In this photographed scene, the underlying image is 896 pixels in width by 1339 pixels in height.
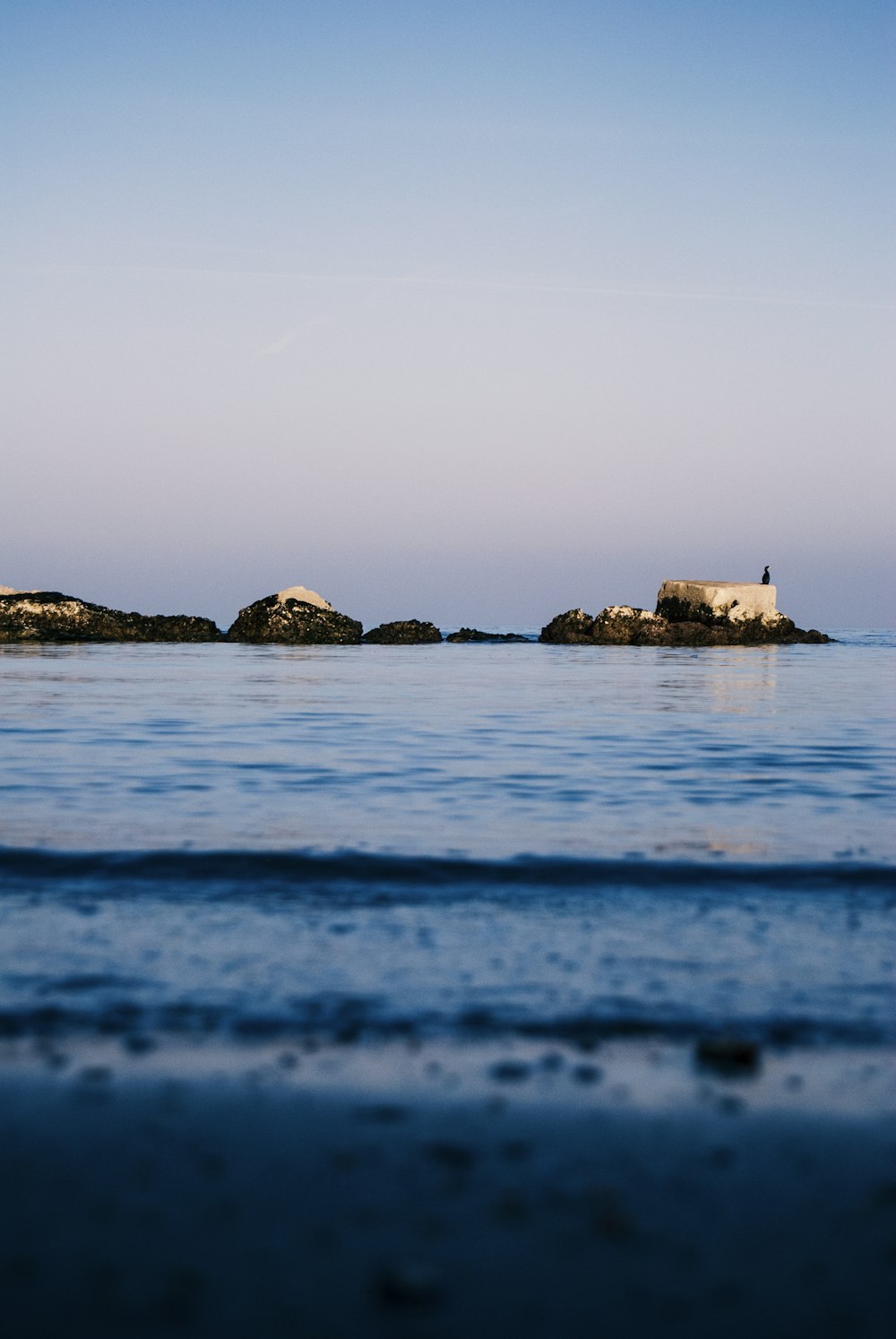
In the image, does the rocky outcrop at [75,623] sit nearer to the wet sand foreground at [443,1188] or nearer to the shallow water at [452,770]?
the shallow water at [452,770]

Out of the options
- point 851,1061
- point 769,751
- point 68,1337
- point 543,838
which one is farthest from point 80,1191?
point 769,751

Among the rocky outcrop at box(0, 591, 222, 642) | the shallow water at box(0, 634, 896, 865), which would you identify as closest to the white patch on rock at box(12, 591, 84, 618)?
the rocky outcrop at box(0, 591, 222, 642)

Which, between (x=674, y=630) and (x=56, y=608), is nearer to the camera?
(x=56, y=608)

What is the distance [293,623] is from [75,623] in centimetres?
888

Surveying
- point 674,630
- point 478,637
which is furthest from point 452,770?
point 478,637

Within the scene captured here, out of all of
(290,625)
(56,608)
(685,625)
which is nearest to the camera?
(56,608)

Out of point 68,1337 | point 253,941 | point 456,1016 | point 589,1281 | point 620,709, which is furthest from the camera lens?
point 620,709

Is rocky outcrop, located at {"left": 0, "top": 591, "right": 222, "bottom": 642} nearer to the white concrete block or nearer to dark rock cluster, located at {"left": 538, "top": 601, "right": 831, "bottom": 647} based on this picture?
dark rock cluster, located at {"left": 538, "top": 601, "right": 831, "bottom": 647}

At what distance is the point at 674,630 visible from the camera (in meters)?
50.5

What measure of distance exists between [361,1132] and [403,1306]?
0.61m

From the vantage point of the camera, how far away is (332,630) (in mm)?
47625

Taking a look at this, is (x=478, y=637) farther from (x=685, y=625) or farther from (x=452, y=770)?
(x=452, y=770)

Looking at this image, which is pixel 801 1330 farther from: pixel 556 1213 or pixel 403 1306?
pixel 403 1306

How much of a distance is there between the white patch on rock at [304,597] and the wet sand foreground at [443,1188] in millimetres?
45338
